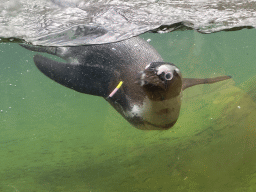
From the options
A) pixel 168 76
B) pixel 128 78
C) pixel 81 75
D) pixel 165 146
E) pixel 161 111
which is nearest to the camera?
pixel 168 76

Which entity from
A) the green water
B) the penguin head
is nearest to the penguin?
the penguin head

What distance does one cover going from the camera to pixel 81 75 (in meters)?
3.19

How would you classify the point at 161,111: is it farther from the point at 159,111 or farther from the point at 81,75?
the point at 81,75

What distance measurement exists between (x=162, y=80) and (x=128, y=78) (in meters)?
0.86

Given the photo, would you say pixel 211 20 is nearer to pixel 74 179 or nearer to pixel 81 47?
pixel 81 47

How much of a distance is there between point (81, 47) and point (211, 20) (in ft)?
6.91

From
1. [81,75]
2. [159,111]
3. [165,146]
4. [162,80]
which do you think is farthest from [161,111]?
[165,146]

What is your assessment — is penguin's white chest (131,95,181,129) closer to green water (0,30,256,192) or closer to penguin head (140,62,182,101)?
penguin head (140,62,182,101)

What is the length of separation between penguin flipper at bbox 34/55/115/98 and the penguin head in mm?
925

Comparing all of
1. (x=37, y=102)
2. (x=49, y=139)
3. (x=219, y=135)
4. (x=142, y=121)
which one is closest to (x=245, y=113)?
(x=219, y=135)

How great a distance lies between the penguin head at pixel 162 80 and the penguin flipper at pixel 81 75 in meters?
0.93

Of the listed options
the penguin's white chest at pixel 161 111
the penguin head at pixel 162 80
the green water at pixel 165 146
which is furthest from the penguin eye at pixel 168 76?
the green water at pixel 165 146

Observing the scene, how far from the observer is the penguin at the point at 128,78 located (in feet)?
7.41

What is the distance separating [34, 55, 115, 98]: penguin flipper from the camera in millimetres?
3125
